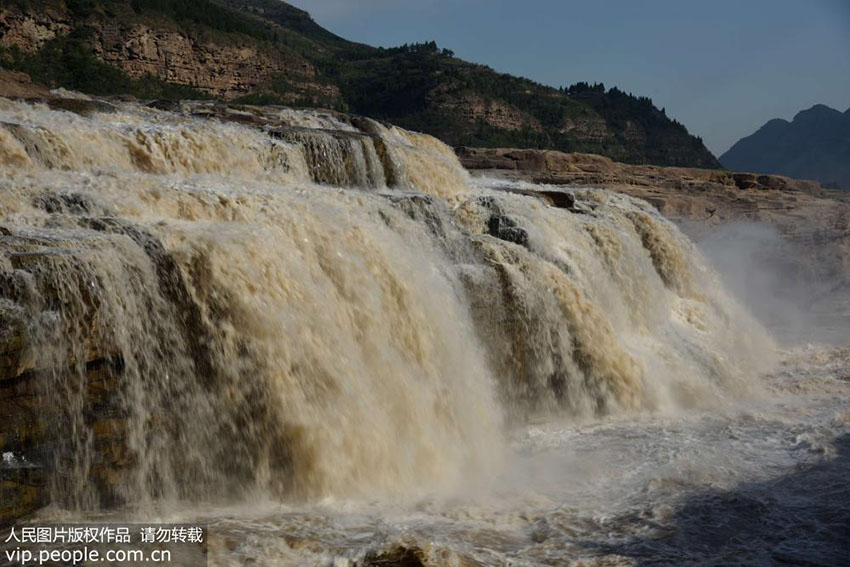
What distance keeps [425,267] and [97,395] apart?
14.0 feet

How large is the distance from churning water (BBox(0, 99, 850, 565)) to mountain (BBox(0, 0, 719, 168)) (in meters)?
29.6

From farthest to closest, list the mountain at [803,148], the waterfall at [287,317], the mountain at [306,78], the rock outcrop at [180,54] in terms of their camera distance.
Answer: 1. the mountain at [803,148]
2. the mountain at [306,78]
3. the rock outcrop at [180,54]
4. the waterfall at [287,317]

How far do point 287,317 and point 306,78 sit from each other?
52.4 metres

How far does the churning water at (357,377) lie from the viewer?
18.8ft

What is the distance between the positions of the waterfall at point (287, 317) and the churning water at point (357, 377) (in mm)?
25

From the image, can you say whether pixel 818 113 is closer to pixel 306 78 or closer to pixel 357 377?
pixel 306 78

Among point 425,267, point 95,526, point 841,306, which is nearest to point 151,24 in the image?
point 841,306

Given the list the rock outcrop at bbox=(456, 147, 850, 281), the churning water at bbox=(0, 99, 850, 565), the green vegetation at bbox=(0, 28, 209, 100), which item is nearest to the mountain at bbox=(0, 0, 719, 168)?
the green vegetation at bbox=(0, 28, 209, 100)

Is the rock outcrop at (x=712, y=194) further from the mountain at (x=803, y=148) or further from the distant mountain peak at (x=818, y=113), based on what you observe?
the distant mountain peak at (x=818, y=113)

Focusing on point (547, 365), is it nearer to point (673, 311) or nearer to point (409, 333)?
point (409, 333)

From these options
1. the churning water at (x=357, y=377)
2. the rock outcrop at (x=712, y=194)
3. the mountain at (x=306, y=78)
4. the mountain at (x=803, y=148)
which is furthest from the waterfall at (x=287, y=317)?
the mountain at (x=803, y=148)

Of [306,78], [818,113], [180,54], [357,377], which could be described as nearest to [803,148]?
[818,113]

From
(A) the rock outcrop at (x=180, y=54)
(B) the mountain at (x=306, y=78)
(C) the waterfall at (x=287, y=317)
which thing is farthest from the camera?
(B) the mountain at (x=306, y=78)

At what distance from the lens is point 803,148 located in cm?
13575
